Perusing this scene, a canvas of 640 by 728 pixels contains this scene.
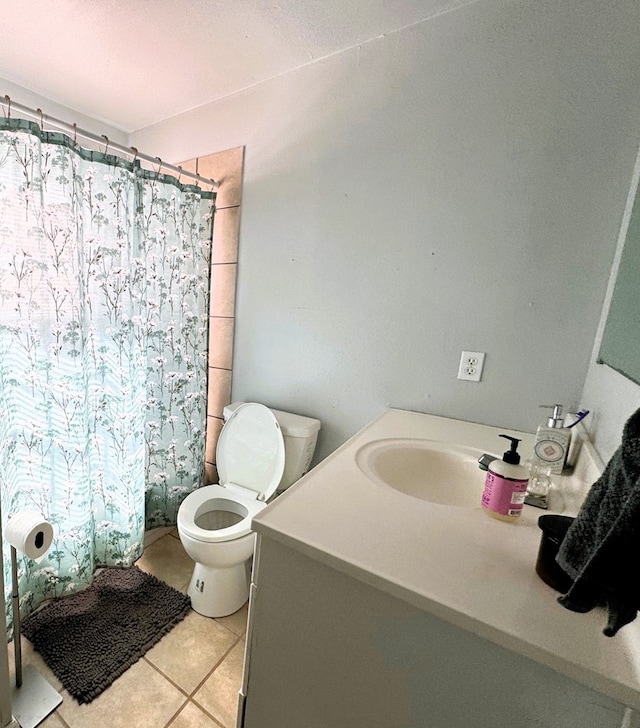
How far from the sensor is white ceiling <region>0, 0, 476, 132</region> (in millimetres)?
1146

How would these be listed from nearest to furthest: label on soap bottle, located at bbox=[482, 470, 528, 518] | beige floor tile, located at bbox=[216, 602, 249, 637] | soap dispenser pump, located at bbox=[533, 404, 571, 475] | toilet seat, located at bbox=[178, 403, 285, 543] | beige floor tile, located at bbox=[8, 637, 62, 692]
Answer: label on soap bottle, located at bbox=[482, 470, 528, 518] → soap dispenser pump, located at bbox=[533, 404, 571, 475] → beige floor tile, located at bbox=[8, 637, 62, 692] → beige floor tile, located at bbox=[216, 602, 249, 637] → toilet seat, located at bbox=[178, 403, 285, 543]

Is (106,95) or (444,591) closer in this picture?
(444,591)

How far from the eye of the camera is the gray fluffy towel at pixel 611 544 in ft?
1.25

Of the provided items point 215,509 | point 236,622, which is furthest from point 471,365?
point 236,622

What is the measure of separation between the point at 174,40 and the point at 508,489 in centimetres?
193

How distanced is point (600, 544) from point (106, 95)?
254 cm

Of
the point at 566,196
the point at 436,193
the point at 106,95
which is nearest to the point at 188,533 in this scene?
the point at 436,193

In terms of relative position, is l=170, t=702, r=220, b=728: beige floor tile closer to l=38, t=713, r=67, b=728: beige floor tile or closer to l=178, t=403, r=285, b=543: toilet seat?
l=38, t=713, r=67, b=728: beige floor tile

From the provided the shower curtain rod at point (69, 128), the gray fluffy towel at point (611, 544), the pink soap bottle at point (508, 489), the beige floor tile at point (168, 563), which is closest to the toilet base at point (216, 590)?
the beige floor tile at point (168, 563)

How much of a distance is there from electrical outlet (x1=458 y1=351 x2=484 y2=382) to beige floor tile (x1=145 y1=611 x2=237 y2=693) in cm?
139

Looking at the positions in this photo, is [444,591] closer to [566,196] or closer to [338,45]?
[566,196]

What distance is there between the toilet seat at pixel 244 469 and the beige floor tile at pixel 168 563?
0.90 ft

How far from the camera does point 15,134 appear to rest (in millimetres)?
1036

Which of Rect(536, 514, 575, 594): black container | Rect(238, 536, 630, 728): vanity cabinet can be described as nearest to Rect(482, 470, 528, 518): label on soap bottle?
Rect(536, 514, 575, 594): black container
